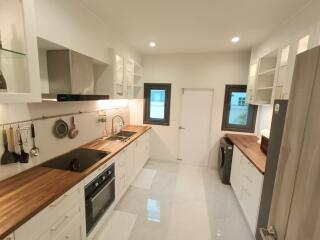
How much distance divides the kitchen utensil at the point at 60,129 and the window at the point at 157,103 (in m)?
2.32

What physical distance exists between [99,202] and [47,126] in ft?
3.48

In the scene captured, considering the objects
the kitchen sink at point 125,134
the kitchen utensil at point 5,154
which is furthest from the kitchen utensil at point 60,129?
the kitchen sink at point 125,134

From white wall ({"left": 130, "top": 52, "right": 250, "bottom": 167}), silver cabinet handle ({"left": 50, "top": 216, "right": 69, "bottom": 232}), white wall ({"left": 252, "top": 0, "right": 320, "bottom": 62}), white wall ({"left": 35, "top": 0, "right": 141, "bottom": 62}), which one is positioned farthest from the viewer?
white wall ({"left": 130, "top": 52, "right": 250, "bottom": 167})

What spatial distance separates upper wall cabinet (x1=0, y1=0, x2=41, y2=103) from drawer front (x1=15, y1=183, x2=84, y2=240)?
826 mm

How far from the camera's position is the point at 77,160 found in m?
1.95

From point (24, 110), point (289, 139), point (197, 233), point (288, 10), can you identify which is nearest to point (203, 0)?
point (288, 10)

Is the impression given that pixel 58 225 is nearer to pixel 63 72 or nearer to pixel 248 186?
pixel 63 72

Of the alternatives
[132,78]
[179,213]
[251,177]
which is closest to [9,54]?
[132,78]

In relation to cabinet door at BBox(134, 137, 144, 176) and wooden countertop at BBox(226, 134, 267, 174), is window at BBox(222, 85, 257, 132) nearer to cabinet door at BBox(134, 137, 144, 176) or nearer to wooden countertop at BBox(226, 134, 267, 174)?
wooden countertop at BBox(226, 134, 267, 174)

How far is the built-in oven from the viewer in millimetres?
1747

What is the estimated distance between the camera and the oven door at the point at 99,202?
5.75ft

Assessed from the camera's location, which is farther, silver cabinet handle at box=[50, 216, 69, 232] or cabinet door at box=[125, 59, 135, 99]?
cabinet door at box=[125, 59, 135, 99]

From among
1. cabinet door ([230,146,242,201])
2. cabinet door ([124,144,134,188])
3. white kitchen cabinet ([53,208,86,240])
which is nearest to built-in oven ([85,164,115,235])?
white kitchen cabinet ([53,208,86,240])

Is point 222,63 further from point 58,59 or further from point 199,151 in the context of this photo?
point 58,59
